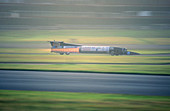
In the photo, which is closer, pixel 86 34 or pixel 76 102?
pixel 76 102

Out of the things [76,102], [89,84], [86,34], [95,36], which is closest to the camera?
[76,102]

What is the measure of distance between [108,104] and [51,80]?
4138 mm

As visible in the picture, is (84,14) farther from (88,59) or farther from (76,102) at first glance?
(76,102)

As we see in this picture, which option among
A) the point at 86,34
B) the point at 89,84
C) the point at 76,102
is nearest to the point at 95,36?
the point at 86,34

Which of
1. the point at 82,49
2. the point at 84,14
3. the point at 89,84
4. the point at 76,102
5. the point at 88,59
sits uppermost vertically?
the point at 84,14

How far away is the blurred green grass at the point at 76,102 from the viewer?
6.39 meters

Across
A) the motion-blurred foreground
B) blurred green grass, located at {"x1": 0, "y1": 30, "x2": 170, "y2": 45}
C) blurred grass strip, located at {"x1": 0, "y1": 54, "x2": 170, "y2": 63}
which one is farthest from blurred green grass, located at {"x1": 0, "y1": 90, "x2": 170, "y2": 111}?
blurred green grass, located at {"x1": 0, "y1": 30, "x2": 170, "y2": 45}

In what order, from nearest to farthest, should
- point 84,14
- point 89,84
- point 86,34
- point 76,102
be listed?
point 76,102, point 89,84, point 86,34, point 84,14

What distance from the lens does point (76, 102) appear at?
273 inches

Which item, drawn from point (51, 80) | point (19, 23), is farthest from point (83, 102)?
point (19, 23)

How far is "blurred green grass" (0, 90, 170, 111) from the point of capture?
21.0ft

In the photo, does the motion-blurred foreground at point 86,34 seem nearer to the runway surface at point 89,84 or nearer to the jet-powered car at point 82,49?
the runway surface at point 89,84

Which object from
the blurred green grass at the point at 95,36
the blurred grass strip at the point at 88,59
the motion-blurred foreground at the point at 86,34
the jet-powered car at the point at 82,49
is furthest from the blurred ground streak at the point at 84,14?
the blurred grass strip at the point at 88,59

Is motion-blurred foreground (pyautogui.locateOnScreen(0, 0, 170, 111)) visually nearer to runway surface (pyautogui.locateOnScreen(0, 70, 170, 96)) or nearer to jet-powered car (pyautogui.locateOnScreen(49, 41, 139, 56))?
runway surface (pyautogui.locateOnScreen(0, 70, 170, 96))
